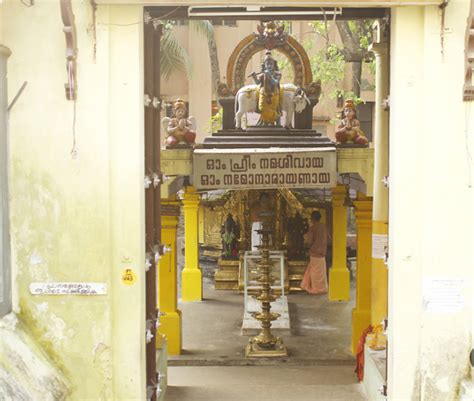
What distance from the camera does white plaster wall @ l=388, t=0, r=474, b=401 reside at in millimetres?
5691

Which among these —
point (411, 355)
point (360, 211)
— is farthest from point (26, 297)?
point (360, 211)

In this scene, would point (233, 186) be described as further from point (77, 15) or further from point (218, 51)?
point (218, 51)

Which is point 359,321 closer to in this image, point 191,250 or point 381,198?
point 381,198

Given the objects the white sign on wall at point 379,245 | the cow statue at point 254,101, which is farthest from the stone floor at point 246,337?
the cow statue at point 254,101

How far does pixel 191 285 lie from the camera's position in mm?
15812

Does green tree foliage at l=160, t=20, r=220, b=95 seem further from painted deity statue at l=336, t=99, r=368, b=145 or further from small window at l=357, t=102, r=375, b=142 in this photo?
painted deity statue at l=336, t=99, r=368, b=145

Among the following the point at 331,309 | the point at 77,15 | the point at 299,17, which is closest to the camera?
the point at 77,15

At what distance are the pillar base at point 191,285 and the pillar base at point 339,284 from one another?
2.93 meters

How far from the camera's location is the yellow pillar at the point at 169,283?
1104 centimetres

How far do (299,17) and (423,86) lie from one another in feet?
8.34

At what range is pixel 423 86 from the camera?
18.9 feet

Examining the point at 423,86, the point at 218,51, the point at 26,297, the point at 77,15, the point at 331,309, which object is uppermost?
the point at 218,51

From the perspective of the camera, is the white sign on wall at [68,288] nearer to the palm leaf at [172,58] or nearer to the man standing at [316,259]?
the man standing at [316,259]

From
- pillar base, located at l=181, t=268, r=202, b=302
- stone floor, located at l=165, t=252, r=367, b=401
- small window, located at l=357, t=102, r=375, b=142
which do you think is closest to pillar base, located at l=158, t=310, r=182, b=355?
stone floor, located at l=165, t=252, r=367, b=401
